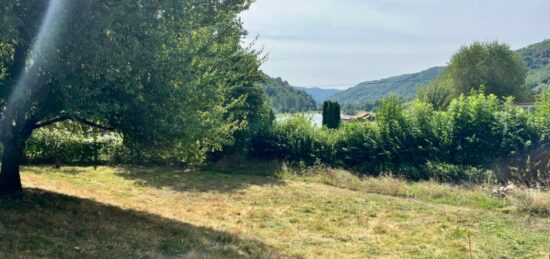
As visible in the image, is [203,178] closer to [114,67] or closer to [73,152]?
[73,152]

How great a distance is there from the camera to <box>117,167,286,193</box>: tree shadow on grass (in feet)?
46.9

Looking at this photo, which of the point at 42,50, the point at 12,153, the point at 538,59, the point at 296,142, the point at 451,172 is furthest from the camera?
the point at 538,59

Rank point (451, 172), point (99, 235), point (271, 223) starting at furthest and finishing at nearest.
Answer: point (451, 172) < point (271, 223) < point (99, 235)

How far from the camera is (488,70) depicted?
146 feet

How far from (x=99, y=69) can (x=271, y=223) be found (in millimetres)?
4764

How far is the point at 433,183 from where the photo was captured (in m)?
13.1

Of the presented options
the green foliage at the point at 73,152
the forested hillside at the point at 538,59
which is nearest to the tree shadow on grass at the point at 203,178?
the green foliage at the point at 73,152

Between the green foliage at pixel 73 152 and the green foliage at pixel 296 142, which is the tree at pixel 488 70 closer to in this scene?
the green foliage at pixel 296 142

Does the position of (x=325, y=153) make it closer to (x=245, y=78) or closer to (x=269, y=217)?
(x=245, y=78)

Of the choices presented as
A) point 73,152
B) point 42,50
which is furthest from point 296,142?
point 42,50

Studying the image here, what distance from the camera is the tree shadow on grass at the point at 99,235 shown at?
599 centimetres

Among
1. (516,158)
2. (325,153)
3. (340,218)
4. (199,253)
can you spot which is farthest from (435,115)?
(199,253)

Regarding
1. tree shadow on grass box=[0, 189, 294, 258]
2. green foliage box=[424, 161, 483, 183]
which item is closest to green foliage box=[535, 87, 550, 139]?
green foliage box=[424, 161, 483, 183]

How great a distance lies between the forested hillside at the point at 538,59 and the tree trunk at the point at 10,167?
112m
